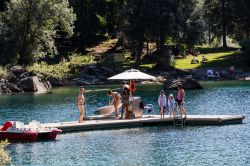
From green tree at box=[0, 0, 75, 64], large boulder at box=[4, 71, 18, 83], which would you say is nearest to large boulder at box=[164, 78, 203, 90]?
large boulder at box=[4, 71, 18, 83]

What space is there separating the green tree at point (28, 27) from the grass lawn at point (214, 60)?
75.5 feet

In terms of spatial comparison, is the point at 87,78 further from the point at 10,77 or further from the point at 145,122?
the point at 145,122

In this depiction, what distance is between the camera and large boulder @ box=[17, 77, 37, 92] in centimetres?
9038

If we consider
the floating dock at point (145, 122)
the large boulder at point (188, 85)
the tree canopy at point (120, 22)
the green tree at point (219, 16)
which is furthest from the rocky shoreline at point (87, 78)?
the floating dock at point (145, 122)

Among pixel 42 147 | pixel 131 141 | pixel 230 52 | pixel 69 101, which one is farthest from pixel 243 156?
pixel 230 52

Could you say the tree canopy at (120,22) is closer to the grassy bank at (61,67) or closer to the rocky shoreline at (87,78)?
the grassy bank at (61,67)

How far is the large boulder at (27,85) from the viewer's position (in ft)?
297

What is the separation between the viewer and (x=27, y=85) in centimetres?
9062

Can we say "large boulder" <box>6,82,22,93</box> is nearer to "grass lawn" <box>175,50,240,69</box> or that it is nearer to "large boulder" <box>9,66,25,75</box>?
"large boulder" <box>9,66,25,75</box>

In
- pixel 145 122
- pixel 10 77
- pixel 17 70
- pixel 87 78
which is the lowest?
pixel 145 122

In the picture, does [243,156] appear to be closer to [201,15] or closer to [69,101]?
[69,101]

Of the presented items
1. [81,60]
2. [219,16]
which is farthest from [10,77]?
[219,16]

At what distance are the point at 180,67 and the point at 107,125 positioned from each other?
205 feet

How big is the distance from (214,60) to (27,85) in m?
37.2
